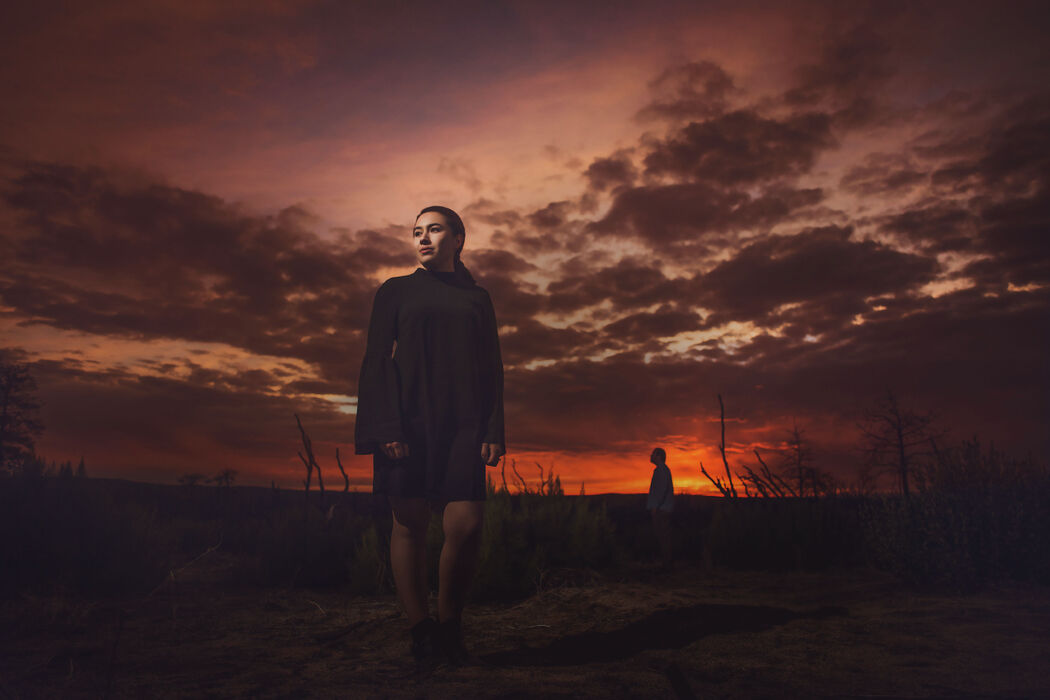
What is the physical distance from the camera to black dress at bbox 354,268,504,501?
156 inches

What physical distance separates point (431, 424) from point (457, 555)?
730mm

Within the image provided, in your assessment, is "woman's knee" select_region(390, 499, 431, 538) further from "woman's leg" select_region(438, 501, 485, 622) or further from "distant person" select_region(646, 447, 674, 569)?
"distant person" select_region(646, 447, 674, 569)

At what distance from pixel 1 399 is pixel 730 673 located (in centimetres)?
3263

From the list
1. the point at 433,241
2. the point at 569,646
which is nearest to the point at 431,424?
the point at 433,241

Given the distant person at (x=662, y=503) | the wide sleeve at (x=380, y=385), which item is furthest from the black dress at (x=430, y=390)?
the distant person at (x=662, y=503)

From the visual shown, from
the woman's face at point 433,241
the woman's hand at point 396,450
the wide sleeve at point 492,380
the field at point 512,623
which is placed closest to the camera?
the field at point 512,623

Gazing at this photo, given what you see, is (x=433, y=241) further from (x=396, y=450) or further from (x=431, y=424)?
(x=396, y=450)

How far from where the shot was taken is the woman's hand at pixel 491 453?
4070 mm

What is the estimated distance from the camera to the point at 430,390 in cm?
407

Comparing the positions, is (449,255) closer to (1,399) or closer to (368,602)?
(368,602)

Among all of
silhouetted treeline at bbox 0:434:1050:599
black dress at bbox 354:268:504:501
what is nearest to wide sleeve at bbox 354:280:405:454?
black dress at bbox 354:268:504:501

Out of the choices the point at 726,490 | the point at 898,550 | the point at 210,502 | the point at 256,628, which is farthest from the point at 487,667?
the point at 210,502

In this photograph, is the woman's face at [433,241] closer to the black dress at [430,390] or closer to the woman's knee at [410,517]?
the black dress at [430,390]

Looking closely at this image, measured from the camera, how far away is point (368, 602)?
743cm
